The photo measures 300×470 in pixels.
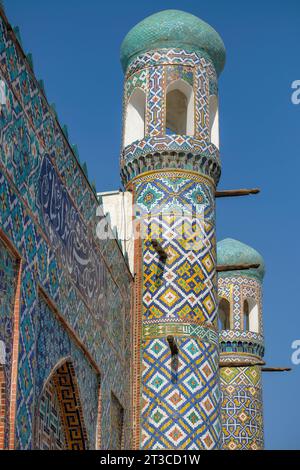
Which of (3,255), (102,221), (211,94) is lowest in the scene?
(3,255)

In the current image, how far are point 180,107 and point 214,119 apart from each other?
52cm

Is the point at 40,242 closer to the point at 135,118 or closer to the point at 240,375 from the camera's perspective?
the point at 135,118

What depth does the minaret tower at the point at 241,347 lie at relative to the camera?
1520 cm

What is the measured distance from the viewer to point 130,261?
9828mm

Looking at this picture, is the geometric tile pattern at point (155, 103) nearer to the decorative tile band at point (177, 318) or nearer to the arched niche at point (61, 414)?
the decorative tile band at point (177, 318)

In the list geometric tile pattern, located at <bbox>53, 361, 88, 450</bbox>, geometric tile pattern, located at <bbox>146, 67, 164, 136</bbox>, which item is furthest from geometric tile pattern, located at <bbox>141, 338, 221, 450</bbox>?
geometric tile pattern, located at <bbox>146, 67, 164, 136</bbox>

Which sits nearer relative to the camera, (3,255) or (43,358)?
(3,255)

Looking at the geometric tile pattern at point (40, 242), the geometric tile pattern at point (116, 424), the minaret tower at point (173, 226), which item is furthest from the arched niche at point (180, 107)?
the geometric tile pattern at point (116, 424)

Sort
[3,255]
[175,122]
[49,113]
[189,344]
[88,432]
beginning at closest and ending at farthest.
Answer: [3,255] → [49,113] → [88,432] → [189,344] → [175,122]

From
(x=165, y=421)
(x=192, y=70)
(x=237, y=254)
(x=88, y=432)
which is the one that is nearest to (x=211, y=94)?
(x=192, y=70)

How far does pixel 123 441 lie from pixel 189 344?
1.07 meters

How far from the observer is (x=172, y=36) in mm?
10375

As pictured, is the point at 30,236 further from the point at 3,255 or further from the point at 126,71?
the point at 126,71

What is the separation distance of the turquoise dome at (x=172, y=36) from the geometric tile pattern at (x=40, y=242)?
250 centimetres
